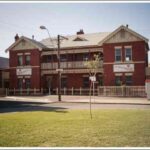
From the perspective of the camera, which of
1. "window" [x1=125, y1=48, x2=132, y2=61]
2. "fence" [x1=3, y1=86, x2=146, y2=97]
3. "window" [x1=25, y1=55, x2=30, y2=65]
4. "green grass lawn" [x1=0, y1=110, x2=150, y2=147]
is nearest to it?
"green grass lawn" [x1=0, y1=110, x2=150, y2=147]

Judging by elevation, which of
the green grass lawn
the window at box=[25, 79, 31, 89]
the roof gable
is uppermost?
the roof gable

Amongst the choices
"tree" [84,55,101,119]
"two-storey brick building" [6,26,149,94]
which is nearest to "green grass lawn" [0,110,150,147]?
"tree" [84,55,101,119]

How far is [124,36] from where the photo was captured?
110ft

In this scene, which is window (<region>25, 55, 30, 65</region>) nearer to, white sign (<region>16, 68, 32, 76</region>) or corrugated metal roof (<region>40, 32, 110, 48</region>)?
white sign (<region>16, 68, 32, 76</region>)

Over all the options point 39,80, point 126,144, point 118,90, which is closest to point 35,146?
point 126,144

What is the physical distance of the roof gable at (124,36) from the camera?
32.8 m

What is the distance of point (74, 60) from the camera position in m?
39.2

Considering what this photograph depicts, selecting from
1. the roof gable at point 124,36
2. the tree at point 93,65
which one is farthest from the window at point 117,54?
the tree at point 93,65

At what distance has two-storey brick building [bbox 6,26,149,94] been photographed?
33188 millimetres

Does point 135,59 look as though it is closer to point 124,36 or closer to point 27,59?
point 124,36

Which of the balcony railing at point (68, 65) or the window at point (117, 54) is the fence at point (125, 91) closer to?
the window at point (117, 54)

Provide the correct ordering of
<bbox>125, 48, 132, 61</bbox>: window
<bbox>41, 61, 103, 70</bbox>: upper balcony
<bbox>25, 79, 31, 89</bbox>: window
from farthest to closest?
<bbox>25, 79, 31, 89</bbox>: window
<bbox>41, 61, 103, 70</bbox>: upper balcony
<bbox>125, 48, 132, 61</bbox>: window

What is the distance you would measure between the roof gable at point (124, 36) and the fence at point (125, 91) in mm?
5531

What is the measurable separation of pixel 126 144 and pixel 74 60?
31.0 metres
